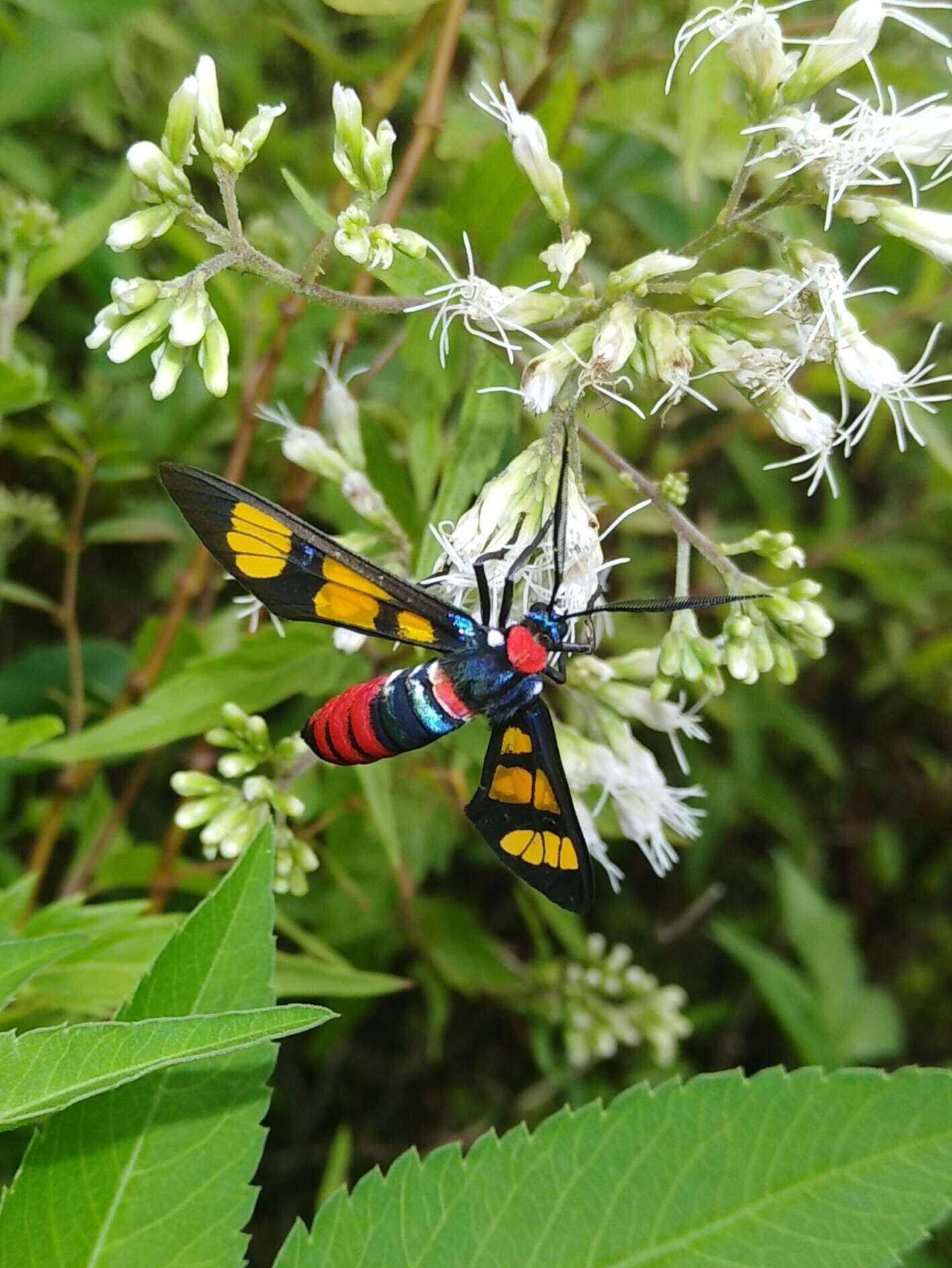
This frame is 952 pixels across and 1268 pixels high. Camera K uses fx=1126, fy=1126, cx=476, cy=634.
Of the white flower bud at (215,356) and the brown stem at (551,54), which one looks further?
the brown stem at (551,54)

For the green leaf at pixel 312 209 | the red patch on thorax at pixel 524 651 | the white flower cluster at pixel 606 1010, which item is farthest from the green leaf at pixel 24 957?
the white flower cluster at pixel 606 1010

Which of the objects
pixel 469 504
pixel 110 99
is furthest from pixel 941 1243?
pixel 110 99

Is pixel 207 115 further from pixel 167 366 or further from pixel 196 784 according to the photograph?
pixel 196 784

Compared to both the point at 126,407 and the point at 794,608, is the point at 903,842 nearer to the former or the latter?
the point at 794,608

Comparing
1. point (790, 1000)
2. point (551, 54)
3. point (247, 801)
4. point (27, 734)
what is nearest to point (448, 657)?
point (247, 801)

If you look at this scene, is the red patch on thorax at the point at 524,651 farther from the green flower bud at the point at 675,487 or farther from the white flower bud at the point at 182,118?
the white flower bud at the point at 182,118
